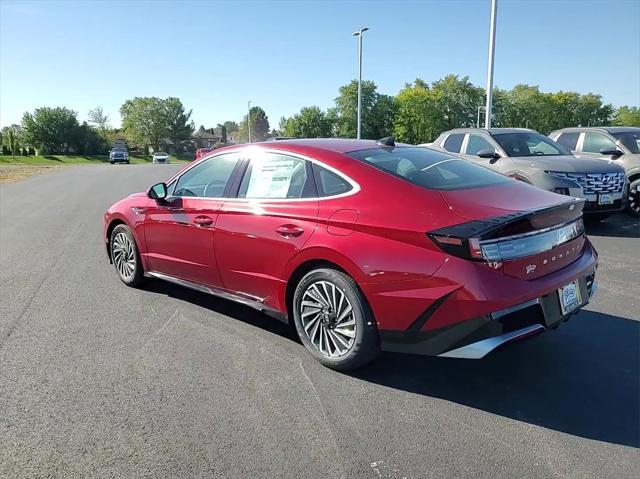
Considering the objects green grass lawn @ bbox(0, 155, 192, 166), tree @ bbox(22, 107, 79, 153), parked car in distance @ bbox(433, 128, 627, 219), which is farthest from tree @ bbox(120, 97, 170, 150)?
parked car in distance @ bbox(433, 128, 627, 219)

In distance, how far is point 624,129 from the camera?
1032cm

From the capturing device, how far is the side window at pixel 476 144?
9515 millimetres

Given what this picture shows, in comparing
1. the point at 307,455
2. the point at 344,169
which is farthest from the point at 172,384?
the point at 344,169

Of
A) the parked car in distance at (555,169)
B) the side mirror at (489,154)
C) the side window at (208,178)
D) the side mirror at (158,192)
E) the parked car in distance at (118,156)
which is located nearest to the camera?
the side window at (208,178)

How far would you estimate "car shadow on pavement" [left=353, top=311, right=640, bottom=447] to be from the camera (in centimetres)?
295

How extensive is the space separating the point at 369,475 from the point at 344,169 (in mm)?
2047

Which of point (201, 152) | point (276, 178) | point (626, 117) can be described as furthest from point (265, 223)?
point (626, 117)

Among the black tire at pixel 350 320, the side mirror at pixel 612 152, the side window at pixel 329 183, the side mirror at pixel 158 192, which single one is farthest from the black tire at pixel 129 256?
the side mirror at pixel 612 152

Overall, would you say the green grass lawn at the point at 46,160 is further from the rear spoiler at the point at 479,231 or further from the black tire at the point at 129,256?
the rear spoiler at the point at 479,231

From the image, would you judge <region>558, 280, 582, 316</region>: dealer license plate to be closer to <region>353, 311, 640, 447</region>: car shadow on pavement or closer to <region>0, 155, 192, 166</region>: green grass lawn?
<region>353, 311, 640, 447</region>: car shadow on pavement

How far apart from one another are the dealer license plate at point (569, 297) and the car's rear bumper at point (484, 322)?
1.6 inches

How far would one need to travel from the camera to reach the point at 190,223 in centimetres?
462

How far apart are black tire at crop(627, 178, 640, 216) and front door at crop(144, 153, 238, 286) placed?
8.21 meters

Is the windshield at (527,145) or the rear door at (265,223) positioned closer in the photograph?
the rear door at (265,223)
